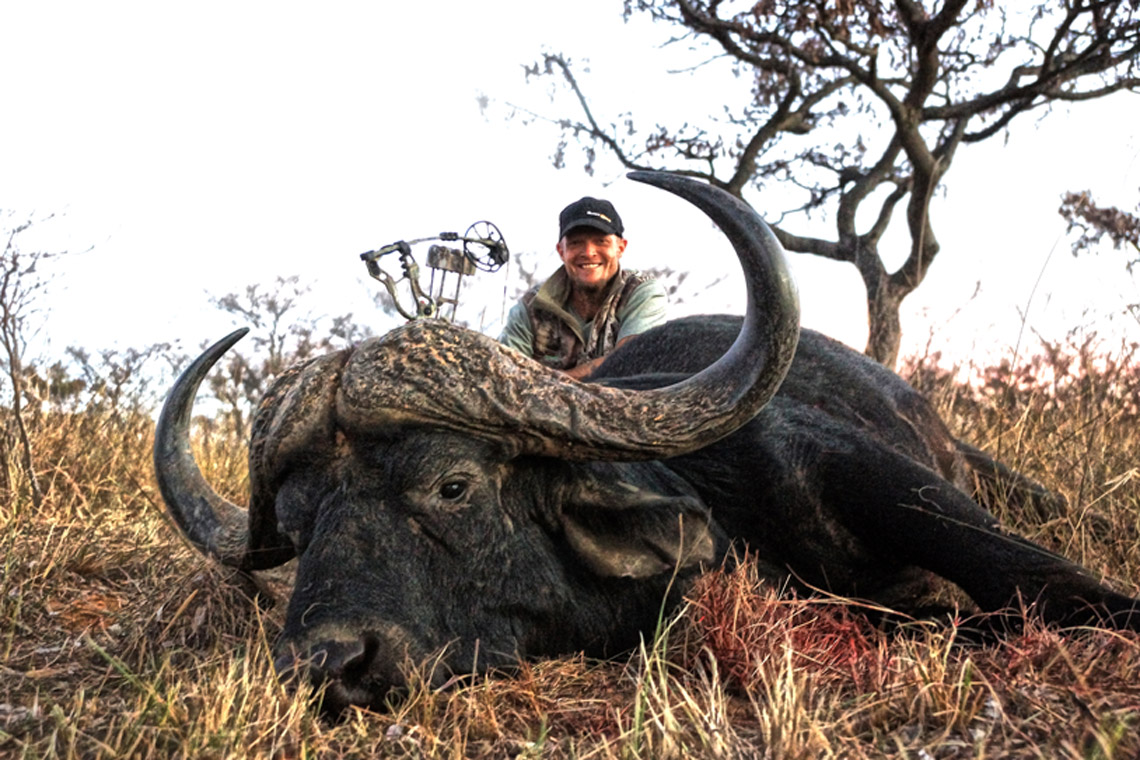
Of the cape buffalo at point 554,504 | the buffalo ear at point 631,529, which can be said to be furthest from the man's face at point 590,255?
the buffalo ear at point 631,529

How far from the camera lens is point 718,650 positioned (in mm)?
2797

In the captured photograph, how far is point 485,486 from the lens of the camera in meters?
2.76

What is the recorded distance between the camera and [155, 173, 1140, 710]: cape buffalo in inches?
104

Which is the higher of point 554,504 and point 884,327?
point 884,327

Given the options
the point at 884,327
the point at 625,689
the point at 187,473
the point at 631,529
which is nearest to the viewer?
the point at 625,689

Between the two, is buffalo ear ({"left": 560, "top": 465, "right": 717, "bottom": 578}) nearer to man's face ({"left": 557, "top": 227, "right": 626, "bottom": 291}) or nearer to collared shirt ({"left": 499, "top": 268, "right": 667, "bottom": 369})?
collared shirt ({"left": 499, "top": 268, "right": 667, "bottom": 369})

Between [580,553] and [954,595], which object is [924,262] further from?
[580,553]

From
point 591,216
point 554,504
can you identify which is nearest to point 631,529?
point 554,504

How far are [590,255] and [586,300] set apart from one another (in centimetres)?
37

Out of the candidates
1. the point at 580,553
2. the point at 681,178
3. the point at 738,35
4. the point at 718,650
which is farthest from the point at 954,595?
the point at 738,35

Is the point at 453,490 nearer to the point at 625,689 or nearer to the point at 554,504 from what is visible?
the point at 554,504

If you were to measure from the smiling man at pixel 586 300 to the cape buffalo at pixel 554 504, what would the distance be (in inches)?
112

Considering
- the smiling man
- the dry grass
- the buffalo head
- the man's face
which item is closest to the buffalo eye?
the buffalo head

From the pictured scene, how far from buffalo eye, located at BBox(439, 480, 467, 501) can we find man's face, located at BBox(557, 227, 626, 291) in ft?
11.9
